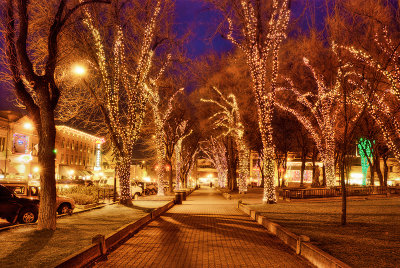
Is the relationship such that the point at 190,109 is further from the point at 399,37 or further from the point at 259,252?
the point at 259,252

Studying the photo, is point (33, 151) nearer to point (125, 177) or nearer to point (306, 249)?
point (125, 177)

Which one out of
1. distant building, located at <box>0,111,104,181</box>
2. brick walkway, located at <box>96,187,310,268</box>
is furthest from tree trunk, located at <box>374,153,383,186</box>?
brick walkway, located at <box>96,187,310,268</box>

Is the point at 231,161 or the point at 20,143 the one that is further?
the point at 20,143

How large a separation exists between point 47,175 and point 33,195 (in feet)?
23.8

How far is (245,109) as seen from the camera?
3631 centimetres

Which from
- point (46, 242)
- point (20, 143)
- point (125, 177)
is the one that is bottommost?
point (46, 242)

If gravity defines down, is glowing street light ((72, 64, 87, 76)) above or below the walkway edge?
above

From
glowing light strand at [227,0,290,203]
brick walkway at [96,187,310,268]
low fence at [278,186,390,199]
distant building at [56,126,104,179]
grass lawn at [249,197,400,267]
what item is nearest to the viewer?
grass lawn at [249,197,400,267]

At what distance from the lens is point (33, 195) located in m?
17.5

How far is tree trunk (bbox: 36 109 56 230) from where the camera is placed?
36.6 feet

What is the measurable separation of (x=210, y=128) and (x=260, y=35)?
2094 centimetres

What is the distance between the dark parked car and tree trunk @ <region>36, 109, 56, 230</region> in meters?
3.77

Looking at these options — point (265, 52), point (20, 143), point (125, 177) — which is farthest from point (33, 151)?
point (20, 143)

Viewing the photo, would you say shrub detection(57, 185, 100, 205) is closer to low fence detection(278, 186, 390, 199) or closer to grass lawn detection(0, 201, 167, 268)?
grass lawn detection(0, 201, 167, 268)
